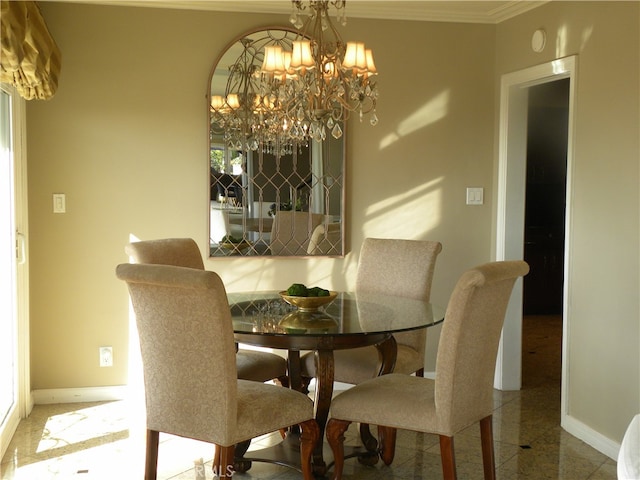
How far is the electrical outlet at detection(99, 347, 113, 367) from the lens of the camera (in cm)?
466

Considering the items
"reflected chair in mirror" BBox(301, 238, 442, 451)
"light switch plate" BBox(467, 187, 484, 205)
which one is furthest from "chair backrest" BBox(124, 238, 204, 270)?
"light switch plate" BBox(467, 187, 484, 205)

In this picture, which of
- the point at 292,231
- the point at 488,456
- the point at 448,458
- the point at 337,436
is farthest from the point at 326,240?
the point at 448,458

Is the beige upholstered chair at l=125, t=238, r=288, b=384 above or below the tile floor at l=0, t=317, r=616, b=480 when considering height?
above

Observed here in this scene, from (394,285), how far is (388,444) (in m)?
0.88

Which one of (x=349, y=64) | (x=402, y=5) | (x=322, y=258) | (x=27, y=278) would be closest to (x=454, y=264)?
(x=322, y=258)

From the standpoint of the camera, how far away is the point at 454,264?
5078 mm

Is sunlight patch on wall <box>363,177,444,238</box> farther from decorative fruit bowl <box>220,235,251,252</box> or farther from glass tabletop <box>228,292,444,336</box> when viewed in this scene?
glass tabletop <box>228,292,444,336</box>

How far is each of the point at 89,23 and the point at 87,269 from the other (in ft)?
4.77

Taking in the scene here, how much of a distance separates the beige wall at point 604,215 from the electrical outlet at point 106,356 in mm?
2684

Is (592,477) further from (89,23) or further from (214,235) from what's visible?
(89,23)

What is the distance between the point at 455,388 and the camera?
2.89 meters

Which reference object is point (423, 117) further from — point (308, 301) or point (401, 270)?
point (308, 301)

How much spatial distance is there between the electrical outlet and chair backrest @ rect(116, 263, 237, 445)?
73.7 inches

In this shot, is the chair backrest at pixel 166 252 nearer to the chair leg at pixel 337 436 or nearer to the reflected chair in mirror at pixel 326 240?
the reflected chair in mirror at pixel 326 240
